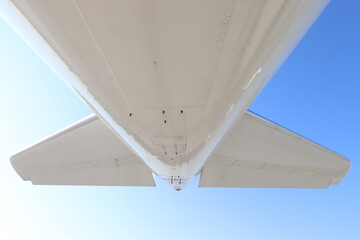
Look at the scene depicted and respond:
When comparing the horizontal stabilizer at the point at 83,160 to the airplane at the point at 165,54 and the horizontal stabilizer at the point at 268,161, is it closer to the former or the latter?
the horizontal stabilizer at the point at 268,161

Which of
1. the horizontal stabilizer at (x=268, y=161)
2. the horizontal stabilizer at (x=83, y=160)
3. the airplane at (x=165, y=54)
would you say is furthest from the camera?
the horizontal stabilizer at (x=268, y=161)

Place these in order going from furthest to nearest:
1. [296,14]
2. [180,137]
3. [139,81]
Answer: [180,137]
[139,81]
[296,14]

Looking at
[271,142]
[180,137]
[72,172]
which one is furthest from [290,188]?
[72,172]

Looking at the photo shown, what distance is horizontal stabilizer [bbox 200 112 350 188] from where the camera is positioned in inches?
250

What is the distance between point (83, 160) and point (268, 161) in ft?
14.3

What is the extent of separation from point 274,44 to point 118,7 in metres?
1.45

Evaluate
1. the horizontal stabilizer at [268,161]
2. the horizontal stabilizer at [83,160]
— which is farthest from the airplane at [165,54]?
the horizontal stabilizer at [83,160]

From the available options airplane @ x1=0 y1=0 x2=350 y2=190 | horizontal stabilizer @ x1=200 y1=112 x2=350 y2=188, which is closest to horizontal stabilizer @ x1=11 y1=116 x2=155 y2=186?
horizontal stabilizer @ x1=200 y1=112 x2=350 y2=188

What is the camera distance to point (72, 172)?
6977 millimetres

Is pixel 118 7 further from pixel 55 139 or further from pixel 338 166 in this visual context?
pixel 338 166

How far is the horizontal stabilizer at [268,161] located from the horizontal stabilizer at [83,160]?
1869 mm

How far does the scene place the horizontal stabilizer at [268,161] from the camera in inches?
250

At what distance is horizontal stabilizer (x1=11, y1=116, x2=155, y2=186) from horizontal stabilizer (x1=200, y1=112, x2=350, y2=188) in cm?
187

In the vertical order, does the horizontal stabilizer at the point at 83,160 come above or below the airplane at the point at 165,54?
above
